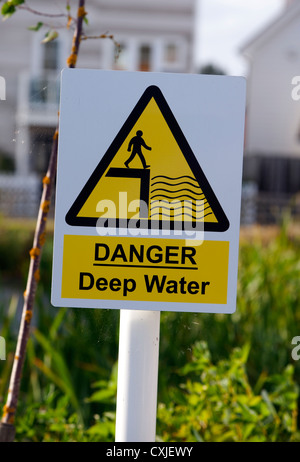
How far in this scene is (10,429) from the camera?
5.05 ft

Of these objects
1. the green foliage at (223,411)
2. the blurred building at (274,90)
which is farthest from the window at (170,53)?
the green foliage at (223,411)

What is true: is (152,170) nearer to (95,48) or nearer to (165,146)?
(165,146)

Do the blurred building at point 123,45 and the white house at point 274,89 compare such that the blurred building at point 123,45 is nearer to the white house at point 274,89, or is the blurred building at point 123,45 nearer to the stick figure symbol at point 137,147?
the white house at point 274,89

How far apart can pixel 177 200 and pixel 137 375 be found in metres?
0.32

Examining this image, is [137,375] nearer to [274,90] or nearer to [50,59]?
[50,59]

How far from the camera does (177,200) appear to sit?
115 centimetres

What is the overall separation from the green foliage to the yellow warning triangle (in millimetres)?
748

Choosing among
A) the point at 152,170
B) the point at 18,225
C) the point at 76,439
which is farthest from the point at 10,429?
the point at 18,225

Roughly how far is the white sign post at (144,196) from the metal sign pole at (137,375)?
0.05m

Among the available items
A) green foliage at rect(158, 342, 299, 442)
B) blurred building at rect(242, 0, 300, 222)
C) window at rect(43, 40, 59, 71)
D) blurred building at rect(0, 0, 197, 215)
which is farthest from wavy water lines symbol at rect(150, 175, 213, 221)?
blurred building at rect(242, 0, 300, 222)

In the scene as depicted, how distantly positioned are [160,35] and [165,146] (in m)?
14.8

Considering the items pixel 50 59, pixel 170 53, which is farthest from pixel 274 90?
pixel 50 59

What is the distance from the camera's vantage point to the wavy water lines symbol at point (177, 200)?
3.77 feet

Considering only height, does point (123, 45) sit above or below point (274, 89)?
below
